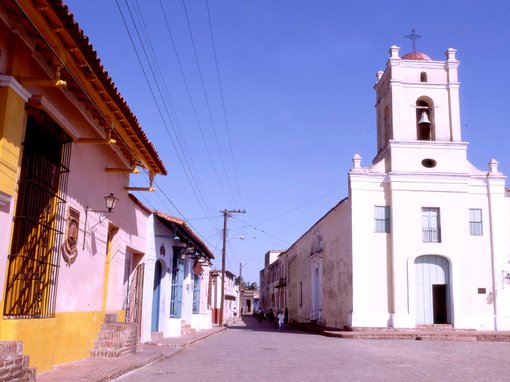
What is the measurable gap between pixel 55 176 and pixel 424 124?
24028 millimetres

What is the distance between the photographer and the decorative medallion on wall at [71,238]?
9547 millimetres

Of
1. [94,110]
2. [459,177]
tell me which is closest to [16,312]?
[94,110]

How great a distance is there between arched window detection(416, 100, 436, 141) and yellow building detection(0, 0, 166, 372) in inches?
793

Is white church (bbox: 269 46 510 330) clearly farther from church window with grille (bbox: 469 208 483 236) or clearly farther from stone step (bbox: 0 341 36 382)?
stone step (bbox: 0 341 36 382)

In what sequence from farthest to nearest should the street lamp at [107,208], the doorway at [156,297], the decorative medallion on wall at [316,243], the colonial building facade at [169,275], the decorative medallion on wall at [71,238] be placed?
the decorative medallion on wall at [316,243] → the doorway at [156,297] → the colonial building facade at [169,275] → the street lamp at [107,208] → the decorative medallion on wall at [71,238]

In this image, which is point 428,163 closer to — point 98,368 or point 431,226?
point 431,226

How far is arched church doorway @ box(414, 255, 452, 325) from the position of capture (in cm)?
2741

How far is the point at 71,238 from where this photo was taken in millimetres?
9812

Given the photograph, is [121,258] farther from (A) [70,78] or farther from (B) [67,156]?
(A) [70,78]

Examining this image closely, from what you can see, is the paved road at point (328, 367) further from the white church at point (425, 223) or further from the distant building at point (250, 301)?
the distant building at point (250, 301)

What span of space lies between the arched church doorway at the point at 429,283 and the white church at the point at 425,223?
1.9 inches

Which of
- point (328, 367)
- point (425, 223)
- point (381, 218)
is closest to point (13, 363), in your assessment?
point (328, 367)

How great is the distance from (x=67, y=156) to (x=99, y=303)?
144 inches

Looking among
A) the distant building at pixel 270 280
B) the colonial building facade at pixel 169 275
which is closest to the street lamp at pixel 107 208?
the colonial building facade at pixel 169 275
